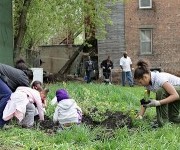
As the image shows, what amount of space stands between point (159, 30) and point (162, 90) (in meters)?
21.5

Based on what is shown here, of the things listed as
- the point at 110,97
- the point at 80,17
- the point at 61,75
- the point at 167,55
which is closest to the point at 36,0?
the point at 80,17

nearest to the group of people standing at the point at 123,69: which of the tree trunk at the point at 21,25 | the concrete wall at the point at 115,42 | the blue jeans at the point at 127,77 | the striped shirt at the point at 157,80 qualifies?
the blue jeans at the point at 127,77

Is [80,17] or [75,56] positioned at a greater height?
[80,17]

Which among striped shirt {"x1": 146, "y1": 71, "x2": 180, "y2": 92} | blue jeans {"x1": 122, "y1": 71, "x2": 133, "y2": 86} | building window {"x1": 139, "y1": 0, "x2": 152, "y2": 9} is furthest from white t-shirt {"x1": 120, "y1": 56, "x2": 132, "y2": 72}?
striped shirt {"x1": 146, "y1": 71, "x2": 180, "y2": 92}

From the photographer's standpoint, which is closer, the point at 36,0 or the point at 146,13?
the point at 36,0

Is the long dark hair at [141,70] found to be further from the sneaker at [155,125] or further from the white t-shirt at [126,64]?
the white t-shirt at [126,64]

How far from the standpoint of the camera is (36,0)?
23.6m

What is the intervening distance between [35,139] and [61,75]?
2311 centimetres

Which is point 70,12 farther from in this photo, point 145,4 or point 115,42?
point 145,4

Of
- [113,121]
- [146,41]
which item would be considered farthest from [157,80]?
[146,41]

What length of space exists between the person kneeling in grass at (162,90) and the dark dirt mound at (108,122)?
28.1 inches

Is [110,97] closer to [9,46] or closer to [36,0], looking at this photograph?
[9,46]

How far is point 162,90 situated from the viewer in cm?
767

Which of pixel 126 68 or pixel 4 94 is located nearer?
pixel 4 94
